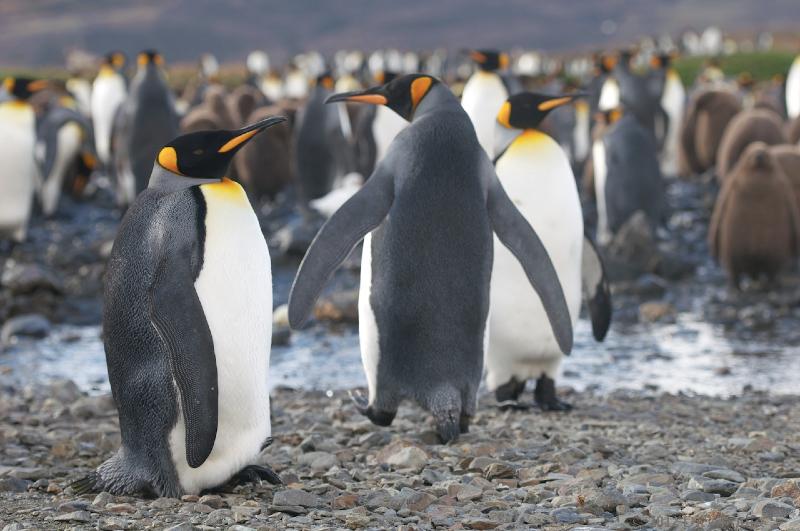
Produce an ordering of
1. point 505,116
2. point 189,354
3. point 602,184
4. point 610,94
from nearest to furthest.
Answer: point 189,354 → point 505,116 → point 602,184 → point 610,94

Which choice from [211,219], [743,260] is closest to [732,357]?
[743,260]

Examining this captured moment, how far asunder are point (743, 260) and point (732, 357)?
6.63 ft

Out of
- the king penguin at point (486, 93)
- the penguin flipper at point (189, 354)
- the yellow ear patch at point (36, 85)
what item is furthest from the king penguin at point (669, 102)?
the penguin flipper at point (189, 354)

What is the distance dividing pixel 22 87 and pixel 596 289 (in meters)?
7.10

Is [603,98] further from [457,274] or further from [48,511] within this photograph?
[48,511]

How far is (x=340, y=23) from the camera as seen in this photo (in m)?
120

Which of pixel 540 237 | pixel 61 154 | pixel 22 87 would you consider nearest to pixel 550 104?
pixel 540 237

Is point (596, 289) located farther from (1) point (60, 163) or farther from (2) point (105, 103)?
(2) point (105, 103)

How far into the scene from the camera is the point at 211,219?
3.76 m

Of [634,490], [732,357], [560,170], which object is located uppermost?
[560,170]

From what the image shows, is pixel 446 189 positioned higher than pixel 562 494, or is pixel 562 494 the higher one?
pixel 446 189

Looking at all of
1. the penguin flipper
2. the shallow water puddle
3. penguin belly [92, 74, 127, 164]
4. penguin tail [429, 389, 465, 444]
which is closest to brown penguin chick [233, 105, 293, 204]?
the shallow water puddle

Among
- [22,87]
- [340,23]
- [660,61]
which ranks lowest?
[660,61]

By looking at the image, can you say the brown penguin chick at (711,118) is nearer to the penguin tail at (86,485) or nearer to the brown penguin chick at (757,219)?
the brown penguin chick at (757,219)
